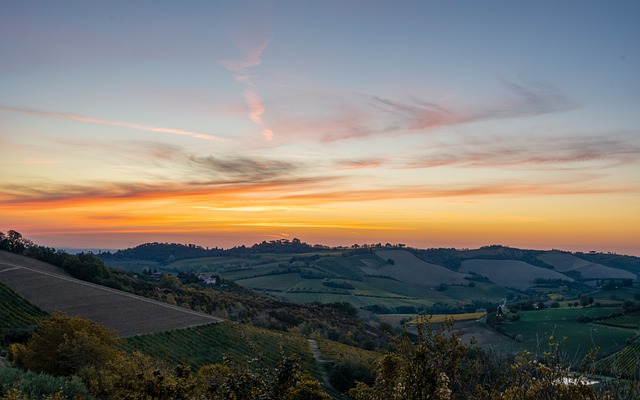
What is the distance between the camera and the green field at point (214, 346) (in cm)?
5894

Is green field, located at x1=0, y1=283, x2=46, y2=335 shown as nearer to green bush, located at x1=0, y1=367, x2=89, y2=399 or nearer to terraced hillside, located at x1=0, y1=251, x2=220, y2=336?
terraced hillside, located at x1=0, y1=251, x2=220, y2=336

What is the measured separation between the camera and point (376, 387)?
582 inches

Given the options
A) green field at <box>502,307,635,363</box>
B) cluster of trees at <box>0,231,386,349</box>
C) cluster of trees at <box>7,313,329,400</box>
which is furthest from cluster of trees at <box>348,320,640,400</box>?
green field at <box>502,307,635,363</box>

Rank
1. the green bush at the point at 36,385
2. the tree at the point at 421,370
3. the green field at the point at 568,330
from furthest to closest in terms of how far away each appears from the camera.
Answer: the green field at the point at 568,330, the green bush at the point at 36,385, the tree at the point at 421,370

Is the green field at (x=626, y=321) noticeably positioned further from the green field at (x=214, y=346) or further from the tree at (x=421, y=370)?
the tree at (x=421, y=370)

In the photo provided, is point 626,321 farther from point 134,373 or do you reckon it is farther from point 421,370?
point 421,370

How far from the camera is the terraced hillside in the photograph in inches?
2758

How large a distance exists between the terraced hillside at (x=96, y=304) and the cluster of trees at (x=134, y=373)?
2794 cm

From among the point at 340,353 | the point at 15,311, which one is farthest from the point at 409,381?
the point at 15,311

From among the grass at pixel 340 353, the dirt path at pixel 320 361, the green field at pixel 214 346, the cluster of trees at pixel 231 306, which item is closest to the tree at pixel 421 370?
the green field at pixel 214 346

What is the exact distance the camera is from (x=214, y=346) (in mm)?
68062

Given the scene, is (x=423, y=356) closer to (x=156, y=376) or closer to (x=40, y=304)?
(x=156, y=376)

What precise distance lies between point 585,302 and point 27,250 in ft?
483

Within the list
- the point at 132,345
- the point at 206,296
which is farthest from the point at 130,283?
the point at 132,345
